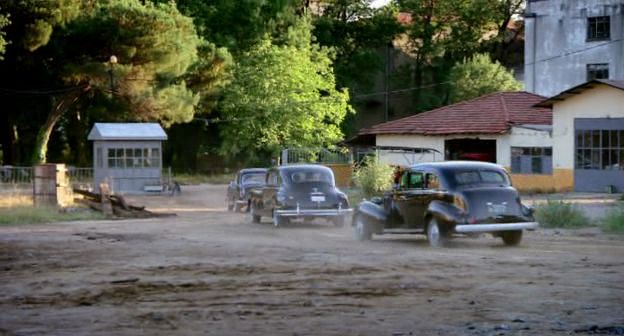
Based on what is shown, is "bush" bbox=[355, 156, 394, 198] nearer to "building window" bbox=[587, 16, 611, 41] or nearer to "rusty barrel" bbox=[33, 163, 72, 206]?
"rusty barrel" bbox=[33, 163, 72, 206]

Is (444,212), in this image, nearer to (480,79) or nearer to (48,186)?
(48,186)

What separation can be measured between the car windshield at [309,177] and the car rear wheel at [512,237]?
8523mm

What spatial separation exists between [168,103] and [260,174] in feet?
61.6

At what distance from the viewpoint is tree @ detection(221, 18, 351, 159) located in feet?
192

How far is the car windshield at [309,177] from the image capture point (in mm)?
27391

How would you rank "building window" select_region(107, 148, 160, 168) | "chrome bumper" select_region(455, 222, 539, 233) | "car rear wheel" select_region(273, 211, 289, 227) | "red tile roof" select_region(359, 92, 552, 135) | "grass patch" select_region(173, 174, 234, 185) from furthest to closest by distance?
"grass patch" select_region(173, 174, 234, 185), "building window" select_region(107, 148, 160, 168), "red tile roof" select_region(359, 92, 552, 135), "car rear wheel" select_region(273, 211, 289, 227), "chrome bumper" select_region(455, 222, 539, 233)

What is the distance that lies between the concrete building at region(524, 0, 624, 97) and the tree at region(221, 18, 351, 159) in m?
12.0

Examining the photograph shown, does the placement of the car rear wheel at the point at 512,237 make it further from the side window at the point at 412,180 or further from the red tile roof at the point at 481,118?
the red tile roof at the point at 481,118

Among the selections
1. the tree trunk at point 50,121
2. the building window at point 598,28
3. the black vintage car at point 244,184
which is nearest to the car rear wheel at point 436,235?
the black vintage car at point 244,184

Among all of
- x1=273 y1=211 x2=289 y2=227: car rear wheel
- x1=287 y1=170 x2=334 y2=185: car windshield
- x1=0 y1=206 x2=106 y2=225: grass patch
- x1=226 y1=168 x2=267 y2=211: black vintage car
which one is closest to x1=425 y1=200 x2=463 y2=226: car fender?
x1=273 y1=211 x2=289 y2=227: car rear wheel

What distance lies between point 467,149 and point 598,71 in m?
14.6

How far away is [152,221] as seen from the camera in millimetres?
31266

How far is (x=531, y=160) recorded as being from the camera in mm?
45188

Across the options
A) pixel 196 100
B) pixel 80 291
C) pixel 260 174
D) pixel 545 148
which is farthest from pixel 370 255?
pixel 196 100
